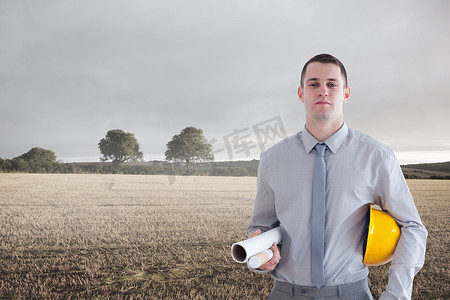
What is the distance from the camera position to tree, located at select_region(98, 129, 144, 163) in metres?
36.4

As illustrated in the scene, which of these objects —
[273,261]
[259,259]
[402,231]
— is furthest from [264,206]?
[402,231]

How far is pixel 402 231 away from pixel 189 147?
34.3 meters

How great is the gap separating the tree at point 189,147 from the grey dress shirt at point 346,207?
105 feet

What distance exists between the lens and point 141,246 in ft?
28.5

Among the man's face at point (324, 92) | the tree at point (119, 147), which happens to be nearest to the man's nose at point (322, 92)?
the man's face at point (324, 92)

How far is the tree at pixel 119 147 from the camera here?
36.4 metres

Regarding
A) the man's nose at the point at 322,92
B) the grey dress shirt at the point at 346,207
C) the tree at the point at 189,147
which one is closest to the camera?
the grey dress shirt at the point at 346,207

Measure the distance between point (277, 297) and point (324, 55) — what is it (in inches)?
71.6

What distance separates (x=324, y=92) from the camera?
254 centimetres

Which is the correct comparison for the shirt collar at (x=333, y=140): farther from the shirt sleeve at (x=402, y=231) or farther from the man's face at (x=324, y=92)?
the shirt sleeve at (x=402, y=231)

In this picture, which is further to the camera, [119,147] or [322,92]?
[119,147]

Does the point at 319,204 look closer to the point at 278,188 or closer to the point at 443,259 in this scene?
Answer: the point at 278,188

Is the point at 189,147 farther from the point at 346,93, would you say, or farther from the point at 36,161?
the point at 346,93

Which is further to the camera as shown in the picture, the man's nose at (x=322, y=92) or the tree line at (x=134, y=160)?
the tree line at (x=134, y=160)
